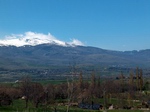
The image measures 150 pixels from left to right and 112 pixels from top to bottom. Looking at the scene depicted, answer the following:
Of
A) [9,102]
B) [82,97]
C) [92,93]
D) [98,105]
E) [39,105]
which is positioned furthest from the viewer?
[92,93]

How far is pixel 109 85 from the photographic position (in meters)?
122

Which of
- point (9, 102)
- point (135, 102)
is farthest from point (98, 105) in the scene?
point (9, 102)

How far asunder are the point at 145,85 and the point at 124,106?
50256mm

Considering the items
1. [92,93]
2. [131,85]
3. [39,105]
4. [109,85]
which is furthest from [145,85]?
[39,105]

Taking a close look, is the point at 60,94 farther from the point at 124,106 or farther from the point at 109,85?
the point at 124,106

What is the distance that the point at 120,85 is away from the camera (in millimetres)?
127250

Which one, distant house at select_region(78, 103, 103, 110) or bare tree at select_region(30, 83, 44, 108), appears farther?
distant house at select_region(78, 103, 103, 110)

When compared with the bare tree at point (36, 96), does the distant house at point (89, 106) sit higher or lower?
lower

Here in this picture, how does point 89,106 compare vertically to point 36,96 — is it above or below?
below

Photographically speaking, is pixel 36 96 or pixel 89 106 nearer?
pixel 36 96

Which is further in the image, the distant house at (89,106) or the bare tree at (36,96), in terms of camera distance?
the distant house at (89,106)

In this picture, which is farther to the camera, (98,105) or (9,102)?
(98,105)

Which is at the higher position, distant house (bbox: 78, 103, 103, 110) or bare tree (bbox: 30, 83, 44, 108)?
bare tree (bbox: 30, 83, 44, 108)

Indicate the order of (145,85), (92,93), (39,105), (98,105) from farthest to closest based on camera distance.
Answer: (145,85) → (92,93) → (98,105) → (39,105)
